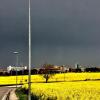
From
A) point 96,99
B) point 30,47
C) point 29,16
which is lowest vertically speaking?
point 96,99

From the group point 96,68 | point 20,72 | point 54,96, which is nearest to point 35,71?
point 20,72

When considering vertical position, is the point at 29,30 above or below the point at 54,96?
above

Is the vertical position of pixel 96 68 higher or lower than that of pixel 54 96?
higher

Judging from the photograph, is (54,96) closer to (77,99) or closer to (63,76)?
(77,99)

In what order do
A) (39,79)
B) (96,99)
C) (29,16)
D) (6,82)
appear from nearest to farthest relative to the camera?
(96,99) < (29,16) < (6,82) < (39,79)

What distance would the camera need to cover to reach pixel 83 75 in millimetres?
135875

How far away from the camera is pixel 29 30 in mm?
28969

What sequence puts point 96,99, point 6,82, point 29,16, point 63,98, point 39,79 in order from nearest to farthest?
point 96,99 < point 63,98 < point 29,16 < point 6,82 < point 39,79

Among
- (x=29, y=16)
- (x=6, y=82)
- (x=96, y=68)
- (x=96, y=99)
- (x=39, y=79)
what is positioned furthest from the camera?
(x=96, y=68)

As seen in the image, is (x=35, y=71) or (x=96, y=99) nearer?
(x=96, y=99)

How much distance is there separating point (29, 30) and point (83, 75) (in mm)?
108169

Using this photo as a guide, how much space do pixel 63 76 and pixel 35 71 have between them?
72.4 feet

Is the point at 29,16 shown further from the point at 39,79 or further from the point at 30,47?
the point at 39,79

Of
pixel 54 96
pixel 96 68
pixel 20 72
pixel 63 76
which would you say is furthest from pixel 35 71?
pixel 54 96
